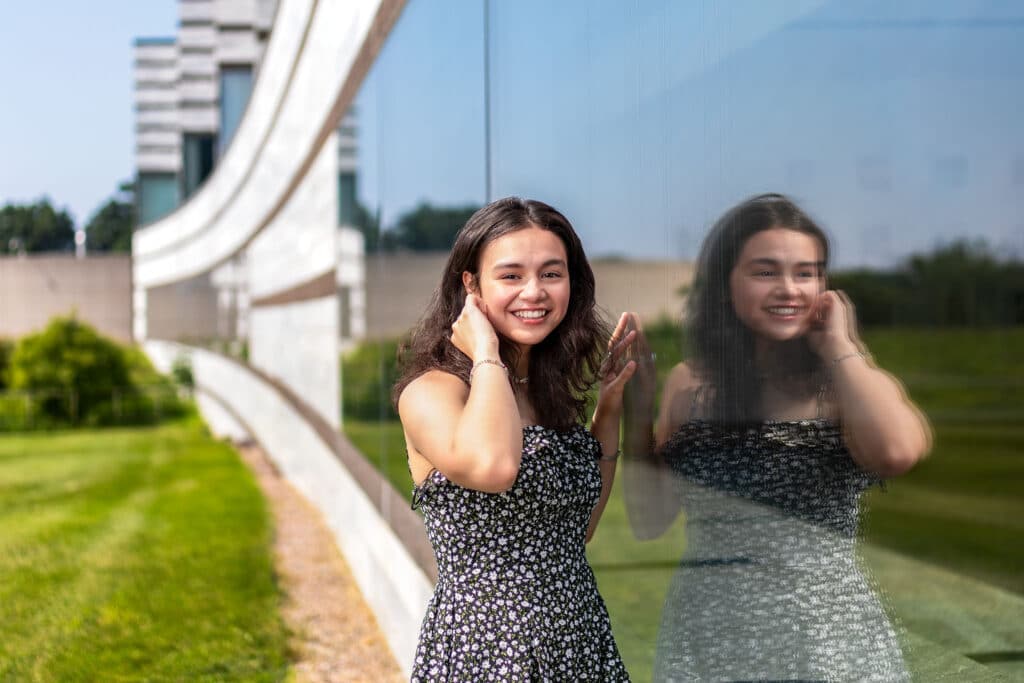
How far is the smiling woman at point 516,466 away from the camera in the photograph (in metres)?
2.29

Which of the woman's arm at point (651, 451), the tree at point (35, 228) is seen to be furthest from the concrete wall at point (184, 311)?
the woman's arm at point (651, 451)

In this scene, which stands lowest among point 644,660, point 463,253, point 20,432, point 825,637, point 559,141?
point 20,432

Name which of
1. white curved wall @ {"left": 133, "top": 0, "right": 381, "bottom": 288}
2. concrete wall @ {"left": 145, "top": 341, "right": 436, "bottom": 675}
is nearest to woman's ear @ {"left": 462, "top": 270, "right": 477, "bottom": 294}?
concrete wall @ {"left": 145, "top": 341, "right": 436, "bottom": 675}

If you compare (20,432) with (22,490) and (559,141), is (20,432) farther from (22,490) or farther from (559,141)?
(559,141)

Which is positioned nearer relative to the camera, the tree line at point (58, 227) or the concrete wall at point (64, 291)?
the tree line at point (58, 227)

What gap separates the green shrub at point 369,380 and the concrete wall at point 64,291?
129 feet

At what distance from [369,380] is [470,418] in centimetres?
630

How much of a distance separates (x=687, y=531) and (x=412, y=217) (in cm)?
440

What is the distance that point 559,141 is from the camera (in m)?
3.52

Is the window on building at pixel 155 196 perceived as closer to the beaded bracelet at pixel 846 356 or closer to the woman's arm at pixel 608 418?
the woman's arm at pixel 608 418

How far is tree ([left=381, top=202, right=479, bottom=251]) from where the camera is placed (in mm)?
5328

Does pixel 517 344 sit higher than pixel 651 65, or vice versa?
pixel 651 65

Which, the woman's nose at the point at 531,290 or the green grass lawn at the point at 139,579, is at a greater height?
the woman's nose at the point at 531,290

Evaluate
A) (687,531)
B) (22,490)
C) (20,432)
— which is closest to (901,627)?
(687,531)
